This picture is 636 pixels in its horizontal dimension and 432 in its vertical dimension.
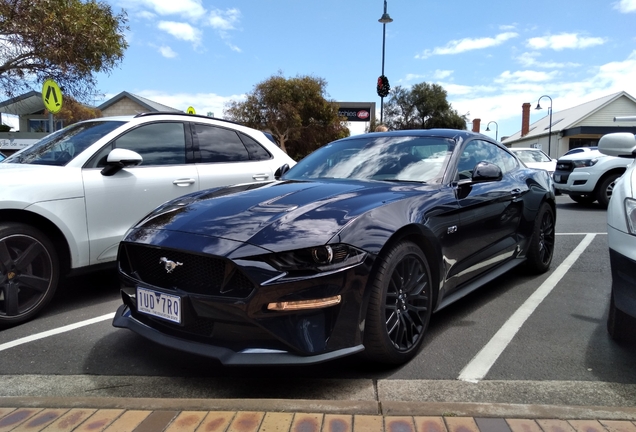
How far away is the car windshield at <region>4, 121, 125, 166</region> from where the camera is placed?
13.0 feet

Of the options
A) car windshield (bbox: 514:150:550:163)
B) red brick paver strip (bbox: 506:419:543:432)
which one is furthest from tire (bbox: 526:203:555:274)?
car windshield (bbox: 514:150:550:163)

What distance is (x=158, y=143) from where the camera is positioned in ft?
14.6

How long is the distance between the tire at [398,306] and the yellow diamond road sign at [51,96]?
7851mm

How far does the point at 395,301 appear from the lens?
269 cm

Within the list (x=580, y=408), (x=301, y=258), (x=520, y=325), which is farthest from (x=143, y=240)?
(x=520, y=325)

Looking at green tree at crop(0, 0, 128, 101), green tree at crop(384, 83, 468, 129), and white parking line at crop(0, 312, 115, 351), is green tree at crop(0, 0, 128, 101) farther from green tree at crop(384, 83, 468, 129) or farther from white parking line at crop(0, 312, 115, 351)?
green tree at crop(384, 83, 468, 129)

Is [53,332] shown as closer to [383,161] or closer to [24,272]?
[24,272]

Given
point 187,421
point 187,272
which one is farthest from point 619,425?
point 187,272

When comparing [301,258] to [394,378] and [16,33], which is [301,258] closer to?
[394,378]

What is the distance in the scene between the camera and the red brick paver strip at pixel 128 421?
202 centimetres

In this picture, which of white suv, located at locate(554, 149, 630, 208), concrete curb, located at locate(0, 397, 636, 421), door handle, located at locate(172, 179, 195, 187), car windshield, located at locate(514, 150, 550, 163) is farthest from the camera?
car windshield, located at locate(514, 150, 550, 163)

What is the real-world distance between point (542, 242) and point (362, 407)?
11.2 ft

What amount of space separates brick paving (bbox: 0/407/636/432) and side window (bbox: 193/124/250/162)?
2974 mm

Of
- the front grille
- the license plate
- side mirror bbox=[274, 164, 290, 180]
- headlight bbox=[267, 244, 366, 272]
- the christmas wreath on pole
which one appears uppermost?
the christmas wreath on pole
